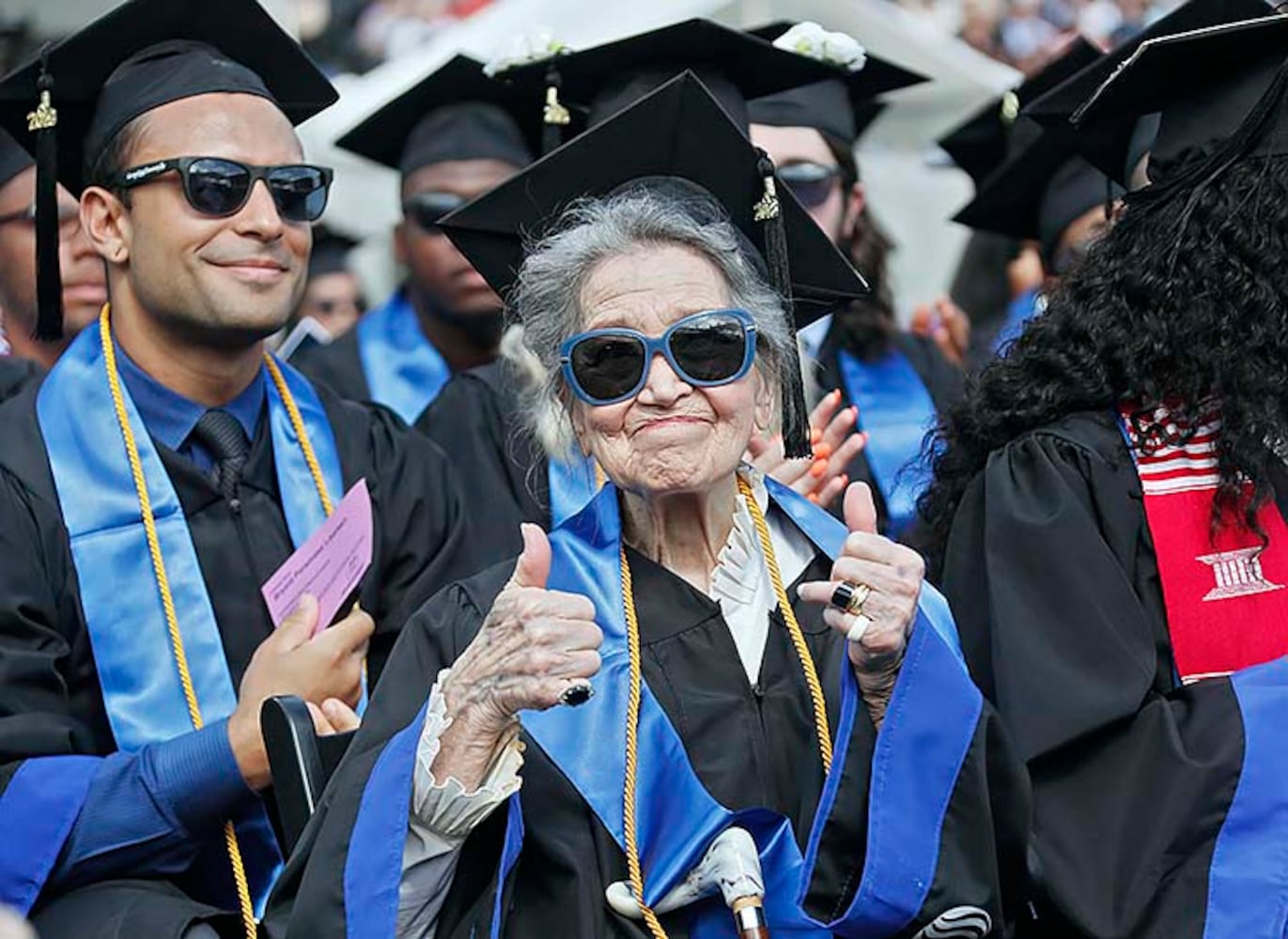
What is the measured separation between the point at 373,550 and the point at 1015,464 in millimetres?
1442

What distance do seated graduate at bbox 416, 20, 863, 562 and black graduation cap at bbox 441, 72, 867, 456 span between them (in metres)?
0.77

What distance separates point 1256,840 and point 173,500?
2205 millimetres

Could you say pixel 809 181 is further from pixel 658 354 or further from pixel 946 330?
pixel 658 354

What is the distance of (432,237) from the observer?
274 inches

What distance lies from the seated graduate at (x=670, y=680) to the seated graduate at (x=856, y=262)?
184cm

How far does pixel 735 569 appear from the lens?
3783 mm

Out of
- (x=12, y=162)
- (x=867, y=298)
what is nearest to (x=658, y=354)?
(x=867, y=298)

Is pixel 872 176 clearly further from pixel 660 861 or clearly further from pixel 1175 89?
pixel 660 861

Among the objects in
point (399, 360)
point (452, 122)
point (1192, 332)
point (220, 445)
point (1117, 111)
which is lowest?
point (1192, 332)

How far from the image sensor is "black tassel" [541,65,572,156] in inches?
211

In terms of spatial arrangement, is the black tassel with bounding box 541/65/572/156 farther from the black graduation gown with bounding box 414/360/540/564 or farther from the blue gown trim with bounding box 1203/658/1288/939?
the blue gown trim with bounding box 1203/658/1288/939

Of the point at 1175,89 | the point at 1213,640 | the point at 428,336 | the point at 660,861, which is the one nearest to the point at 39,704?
the point at 660,861

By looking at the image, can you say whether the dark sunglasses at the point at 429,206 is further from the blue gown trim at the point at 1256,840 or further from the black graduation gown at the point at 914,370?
the blue gown trim at the point at 1256,840

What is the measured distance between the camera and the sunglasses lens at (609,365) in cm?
362
